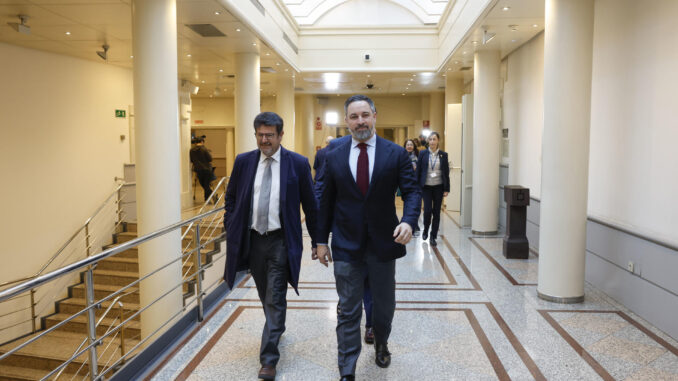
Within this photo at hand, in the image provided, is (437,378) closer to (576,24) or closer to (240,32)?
(576,24)

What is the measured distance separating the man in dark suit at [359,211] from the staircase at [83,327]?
4373 millimetres

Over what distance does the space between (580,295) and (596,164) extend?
157 cm

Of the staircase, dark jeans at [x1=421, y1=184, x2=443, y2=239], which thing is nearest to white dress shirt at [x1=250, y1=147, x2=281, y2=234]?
the staircase

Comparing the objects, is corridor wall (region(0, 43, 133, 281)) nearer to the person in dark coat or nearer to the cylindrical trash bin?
the person in dark coat

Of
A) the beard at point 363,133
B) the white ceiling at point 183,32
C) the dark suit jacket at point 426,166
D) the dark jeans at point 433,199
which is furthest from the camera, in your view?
the dark jeans at point 433,199

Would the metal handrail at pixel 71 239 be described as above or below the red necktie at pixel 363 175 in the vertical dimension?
below

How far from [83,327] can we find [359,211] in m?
7.08

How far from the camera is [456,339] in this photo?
3.98 meters

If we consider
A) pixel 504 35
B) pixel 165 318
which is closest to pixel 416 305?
pixel 165 318

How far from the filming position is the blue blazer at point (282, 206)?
3.41m

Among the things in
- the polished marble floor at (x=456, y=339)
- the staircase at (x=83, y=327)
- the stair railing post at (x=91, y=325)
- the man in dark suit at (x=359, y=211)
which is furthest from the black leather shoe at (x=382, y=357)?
the staircase at (x=83, y=327)

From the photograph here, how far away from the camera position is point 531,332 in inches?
163

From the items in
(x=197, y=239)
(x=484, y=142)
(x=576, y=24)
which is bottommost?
(x=197, y=239)

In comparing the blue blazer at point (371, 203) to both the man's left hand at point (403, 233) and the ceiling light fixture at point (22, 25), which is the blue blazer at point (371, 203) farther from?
the ceiling light fixture at point (22, 25)
